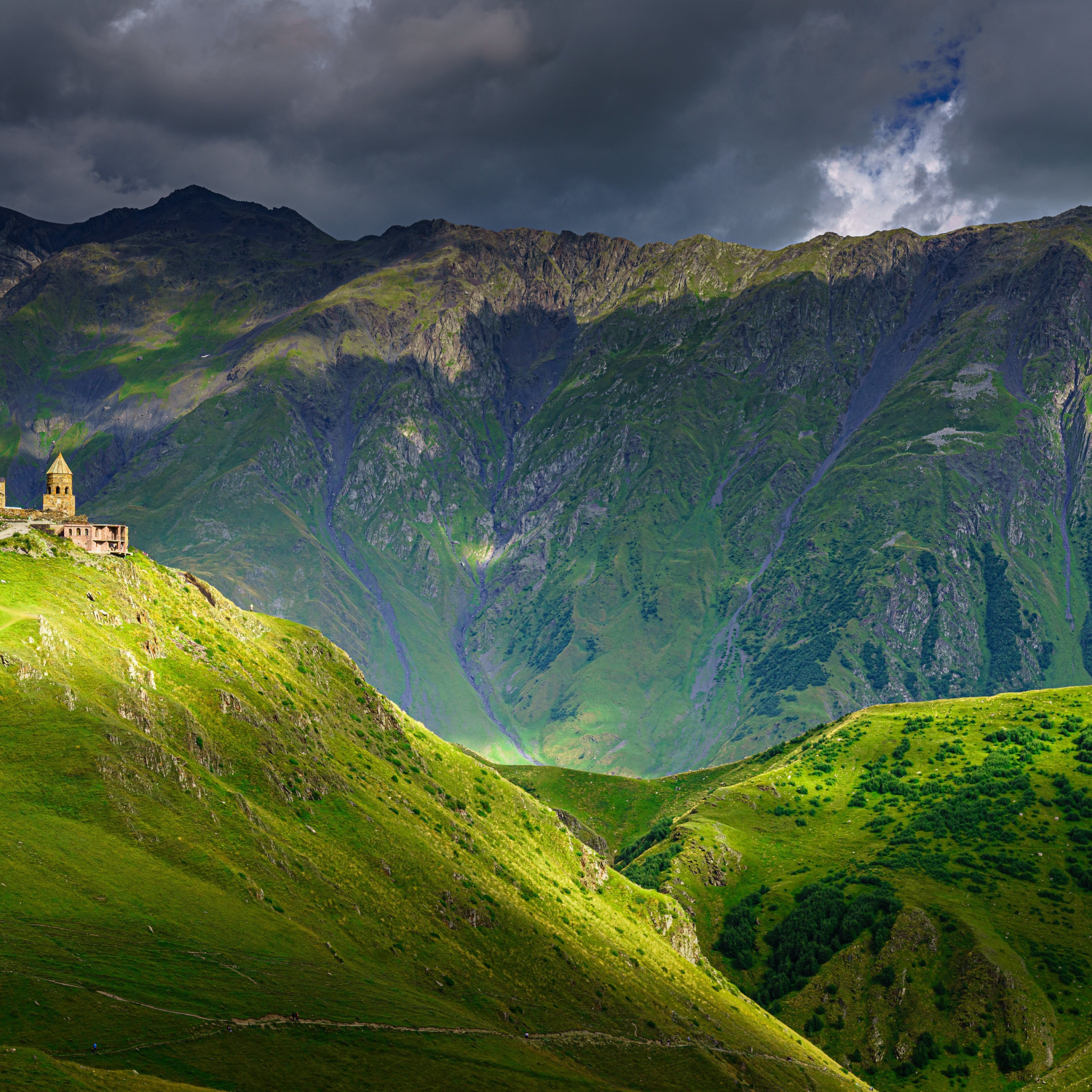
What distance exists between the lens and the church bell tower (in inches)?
4473

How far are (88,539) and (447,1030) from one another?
200ft

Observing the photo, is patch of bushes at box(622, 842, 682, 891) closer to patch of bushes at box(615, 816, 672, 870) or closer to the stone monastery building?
patch of bushes at box(615, 816, 672, 870)

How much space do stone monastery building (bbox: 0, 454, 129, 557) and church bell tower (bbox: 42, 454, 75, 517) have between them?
0.19 feet

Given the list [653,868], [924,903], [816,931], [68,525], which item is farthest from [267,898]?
[924,903]

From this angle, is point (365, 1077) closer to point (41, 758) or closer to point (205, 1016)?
point (205, 1016)

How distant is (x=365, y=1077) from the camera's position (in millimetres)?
64438

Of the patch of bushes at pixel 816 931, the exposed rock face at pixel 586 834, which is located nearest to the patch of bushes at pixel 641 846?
the exposed rock face at pixel 586 834

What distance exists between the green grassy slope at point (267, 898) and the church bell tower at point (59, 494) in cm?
1118

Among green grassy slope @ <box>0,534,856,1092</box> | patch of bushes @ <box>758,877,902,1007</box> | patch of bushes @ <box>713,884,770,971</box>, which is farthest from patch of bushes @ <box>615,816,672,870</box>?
green grassy slope @ <box>0,534,856,1092</box>

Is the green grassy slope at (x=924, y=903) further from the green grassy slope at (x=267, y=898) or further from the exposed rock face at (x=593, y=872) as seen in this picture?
the exposed rock face at (x=593, y=872)

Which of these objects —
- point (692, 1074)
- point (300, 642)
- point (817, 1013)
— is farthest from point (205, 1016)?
point (817, 1013)

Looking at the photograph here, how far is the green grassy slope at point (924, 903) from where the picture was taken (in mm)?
138250

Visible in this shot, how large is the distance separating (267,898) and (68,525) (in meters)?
48.3

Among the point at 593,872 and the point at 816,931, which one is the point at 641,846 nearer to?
the point at 816,931
